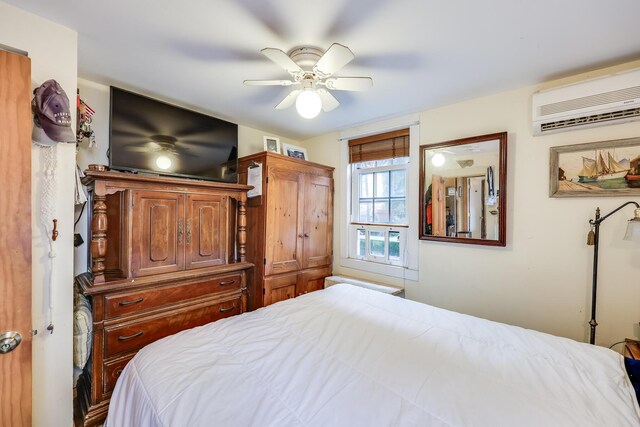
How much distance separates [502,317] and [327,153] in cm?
249

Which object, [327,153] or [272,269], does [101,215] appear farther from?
[327,153]

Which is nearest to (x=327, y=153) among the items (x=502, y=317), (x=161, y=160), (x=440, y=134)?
(x=440, y=134)

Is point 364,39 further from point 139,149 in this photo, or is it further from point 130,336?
point 130,336

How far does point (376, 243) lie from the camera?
9.94ft

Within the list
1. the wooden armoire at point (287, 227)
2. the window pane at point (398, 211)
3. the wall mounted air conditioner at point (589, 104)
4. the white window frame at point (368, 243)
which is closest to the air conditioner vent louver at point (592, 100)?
the wall mounted air conditioner at point (589, 104)

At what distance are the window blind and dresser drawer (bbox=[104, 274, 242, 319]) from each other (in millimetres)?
1923

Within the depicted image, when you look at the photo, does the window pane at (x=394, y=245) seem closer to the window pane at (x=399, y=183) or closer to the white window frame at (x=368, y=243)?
the white window frame at (x=368, y=243)

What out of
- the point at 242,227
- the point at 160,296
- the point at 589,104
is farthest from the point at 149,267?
the point at 589,104

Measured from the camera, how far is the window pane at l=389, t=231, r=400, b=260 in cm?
283

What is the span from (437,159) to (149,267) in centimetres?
262

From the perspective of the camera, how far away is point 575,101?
5.85 ft

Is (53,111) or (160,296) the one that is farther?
(160,296)

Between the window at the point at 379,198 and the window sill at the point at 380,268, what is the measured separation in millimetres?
55

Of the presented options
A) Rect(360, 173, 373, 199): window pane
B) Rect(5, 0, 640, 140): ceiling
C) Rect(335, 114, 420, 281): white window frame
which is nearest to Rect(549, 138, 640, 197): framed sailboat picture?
Rect(5, 0, 640, 140): ceiling
